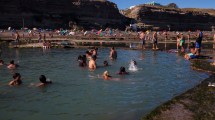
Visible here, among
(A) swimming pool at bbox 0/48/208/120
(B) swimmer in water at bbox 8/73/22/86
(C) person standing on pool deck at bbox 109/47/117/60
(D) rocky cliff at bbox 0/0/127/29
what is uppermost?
(D) rocky cliff at bbox 0/0/127/29

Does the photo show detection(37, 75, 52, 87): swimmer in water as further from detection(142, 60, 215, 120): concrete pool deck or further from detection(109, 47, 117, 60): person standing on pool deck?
detection(109, 47, 117, 60): person standing on pool deck

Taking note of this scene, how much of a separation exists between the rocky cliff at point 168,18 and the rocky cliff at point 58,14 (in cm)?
914

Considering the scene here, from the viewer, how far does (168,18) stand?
442 ft

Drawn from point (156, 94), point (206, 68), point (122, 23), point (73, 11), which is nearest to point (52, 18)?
point (73, 11)

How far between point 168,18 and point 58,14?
52.4 m

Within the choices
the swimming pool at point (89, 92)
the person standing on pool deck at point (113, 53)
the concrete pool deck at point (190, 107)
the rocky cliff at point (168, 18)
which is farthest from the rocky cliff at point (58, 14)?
the concrete pool deck at point (190, 107)

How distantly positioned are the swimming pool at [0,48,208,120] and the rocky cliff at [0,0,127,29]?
60.1 m

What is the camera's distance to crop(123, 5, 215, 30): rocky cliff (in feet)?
412

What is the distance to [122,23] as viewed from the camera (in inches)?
4493

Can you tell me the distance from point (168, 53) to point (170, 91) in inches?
753

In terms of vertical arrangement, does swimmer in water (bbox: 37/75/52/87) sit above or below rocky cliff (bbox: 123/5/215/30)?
below

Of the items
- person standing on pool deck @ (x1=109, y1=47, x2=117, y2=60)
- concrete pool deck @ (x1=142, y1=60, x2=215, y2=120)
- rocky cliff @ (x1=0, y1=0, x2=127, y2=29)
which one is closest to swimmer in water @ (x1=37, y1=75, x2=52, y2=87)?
concrete pool deck @ (x1=142, y1=60, x2=215, y2=120)

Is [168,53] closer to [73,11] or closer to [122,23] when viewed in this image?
[73,11]

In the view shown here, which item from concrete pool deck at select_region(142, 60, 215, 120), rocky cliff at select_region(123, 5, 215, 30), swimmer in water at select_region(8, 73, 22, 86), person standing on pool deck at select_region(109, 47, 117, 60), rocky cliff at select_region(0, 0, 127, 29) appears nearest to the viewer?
concrete pool deck at select_region(142, 60, 215, 120)
